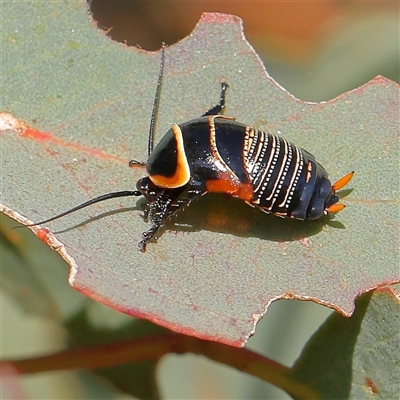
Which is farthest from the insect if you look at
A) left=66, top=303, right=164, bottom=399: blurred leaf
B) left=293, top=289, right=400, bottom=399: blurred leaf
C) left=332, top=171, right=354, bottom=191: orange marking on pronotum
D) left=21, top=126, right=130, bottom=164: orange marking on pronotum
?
left=66, top=303, right=164, bottom=399: blurred leaf

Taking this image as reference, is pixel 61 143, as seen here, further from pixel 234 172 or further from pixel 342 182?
pixel 342 182

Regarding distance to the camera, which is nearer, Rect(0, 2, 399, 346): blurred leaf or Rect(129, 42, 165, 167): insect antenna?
Rect(0, 2, 399, 346): blurred leaf

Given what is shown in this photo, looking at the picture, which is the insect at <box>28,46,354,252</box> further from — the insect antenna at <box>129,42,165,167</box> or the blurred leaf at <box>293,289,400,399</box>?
the blurred leaf at <box>293,289,400,399</box>

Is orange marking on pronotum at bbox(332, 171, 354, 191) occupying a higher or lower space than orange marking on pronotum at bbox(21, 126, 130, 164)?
higher

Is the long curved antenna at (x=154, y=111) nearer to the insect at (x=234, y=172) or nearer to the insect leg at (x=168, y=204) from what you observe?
the insect at (x=234, y=172)

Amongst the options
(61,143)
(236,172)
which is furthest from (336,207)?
(61,143)

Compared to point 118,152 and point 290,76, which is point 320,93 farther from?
point 118,152

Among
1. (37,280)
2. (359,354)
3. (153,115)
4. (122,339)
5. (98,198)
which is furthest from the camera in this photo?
(37,280)

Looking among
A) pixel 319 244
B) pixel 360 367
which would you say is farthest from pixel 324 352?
pixel 319 244
